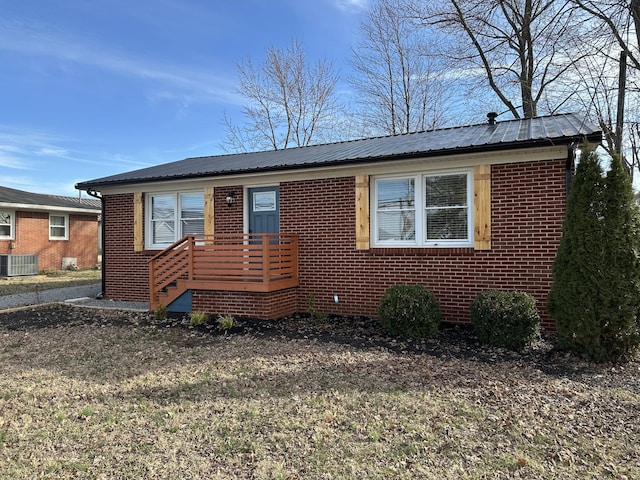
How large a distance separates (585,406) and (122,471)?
12.9ft

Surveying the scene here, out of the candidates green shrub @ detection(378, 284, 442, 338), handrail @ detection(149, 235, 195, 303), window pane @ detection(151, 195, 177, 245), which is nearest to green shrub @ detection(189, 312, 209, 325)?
handrail @ detection(149, 235, 195, 303)

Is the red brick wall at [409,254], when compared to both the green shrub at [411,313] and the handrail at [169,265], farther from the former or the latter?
the green shrub at [411,313]

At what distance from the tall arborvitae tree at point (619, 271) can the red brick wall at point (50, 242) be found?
65.0 feet

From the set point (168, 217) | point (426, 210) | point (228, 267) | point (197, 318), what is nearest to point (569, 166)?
point (426, 210)

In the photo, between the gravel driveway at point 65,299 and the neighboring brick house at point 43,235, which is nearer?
the gravel driveway at point 65,299

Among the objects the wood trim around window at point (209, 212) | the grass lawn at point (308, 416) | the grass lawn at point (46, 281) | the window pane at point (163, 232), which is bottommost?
the grass lawn at point (308, 416)

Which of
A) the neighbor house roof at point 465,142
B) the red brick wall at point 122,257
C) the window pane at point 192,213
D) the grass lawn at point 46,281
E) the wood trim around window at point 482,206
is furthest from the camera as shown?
the grass lawn at point 46,281

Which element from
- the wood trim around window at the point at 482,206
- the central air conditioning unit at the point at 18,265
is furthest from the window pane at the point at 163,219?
the central air conditioning unit at the point at 18,265

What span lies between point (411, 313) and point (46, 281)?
556 inches

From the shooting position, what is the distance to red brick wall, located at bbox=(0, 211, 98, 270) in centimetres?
1794

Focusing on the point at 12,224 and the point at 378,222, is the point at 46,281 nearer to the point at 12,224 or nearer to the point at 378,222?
the point at 12,224

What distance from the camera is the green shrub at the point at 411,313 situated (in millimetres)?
6773

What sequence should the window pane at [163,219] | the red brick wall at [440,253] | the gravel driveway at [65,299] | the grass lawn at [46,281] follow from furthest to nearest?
the grass lawn at [46,281]
the window pane at [163,219]
the gravel driveway at [65,299]
the red brick wall at [440,253]

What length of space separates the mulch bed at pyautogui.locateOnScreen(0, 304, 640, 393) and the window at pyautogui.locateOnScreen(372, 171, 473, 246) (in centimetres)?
154
